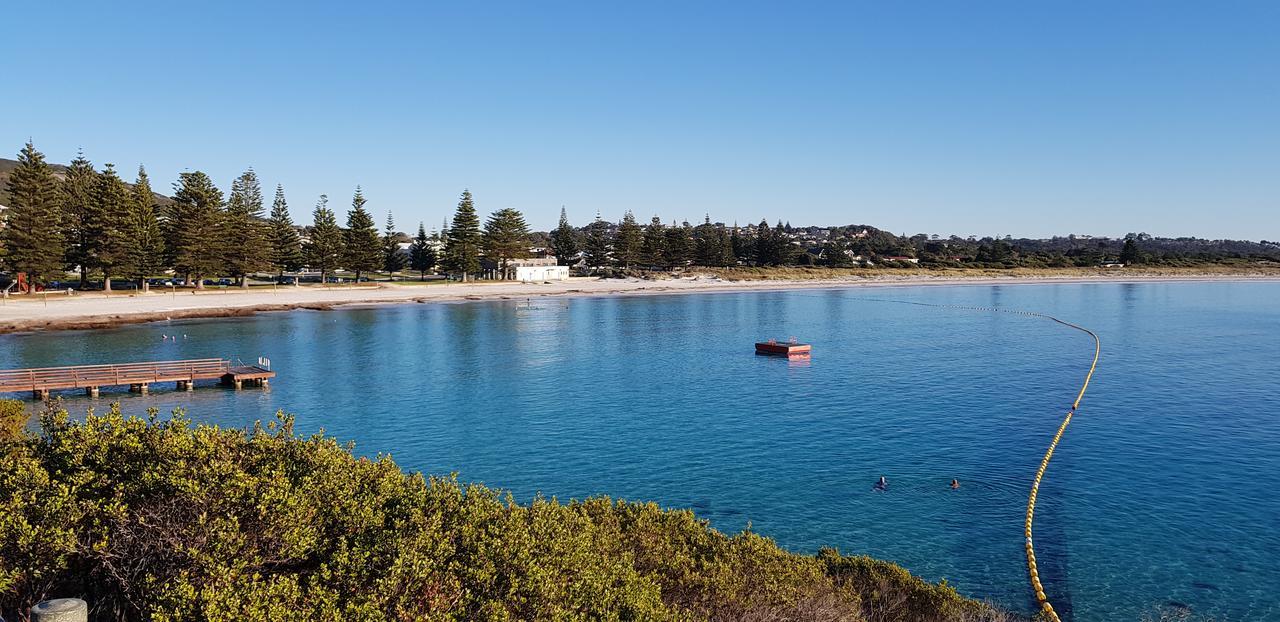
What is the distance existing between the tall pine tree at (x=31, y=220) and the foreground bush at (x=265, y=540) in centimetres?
7844

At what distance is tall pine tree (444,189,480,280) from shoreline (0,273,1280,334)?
4395 millimetres

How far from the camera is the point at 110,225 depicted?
76.7 meters

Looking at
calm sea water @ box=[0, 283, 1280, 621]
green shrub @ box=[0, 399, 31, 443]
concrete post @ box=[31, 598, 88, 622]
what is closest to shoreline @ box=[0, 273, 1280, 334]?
calm sea water @ box=[0, 283, 1280, 621]

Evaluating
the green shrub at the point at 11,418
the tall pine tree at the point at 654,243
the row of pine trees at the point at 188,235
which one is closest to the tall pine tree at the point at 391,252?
the row of pine trees at the point at 188,235

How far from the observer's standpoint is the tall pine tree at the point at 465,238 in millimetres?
118812

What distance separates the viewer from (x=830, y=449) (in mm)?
28953

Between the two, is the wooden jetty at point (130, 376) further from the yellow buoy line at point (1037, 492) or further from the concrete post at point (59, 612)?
the concrete post at point (59, 612)

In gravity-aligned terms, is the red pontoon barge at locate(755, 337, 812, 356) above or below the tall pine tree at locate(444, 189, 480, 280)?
below

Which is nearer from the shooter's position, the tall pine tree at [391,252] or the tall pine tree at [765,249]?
the tall pine tree at [391,252]

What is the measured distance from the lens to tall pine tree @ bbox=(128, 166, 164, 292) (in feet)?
260

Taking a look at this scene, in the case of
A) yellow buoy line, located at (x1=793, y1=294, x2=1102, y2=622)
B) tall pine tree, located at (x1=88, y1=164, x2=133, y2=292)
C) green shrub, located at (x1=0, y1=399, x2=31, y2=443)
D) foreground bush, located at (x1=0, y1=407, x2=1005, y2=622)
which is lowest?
yellow buoy line, located at (x1=793, y1=294, x2=1102, y2=622)

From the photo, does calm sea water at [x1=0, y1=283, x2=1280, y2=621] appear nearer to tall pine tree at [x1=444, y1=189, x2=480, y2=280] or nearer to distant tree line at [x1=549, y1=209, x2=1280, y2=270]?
tall pine tree at [x1=444, y1=189, x2=480, y2=280]

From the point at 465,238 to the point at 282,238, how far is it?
2754 cm

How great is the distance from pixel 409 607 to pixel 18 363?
52.0m
